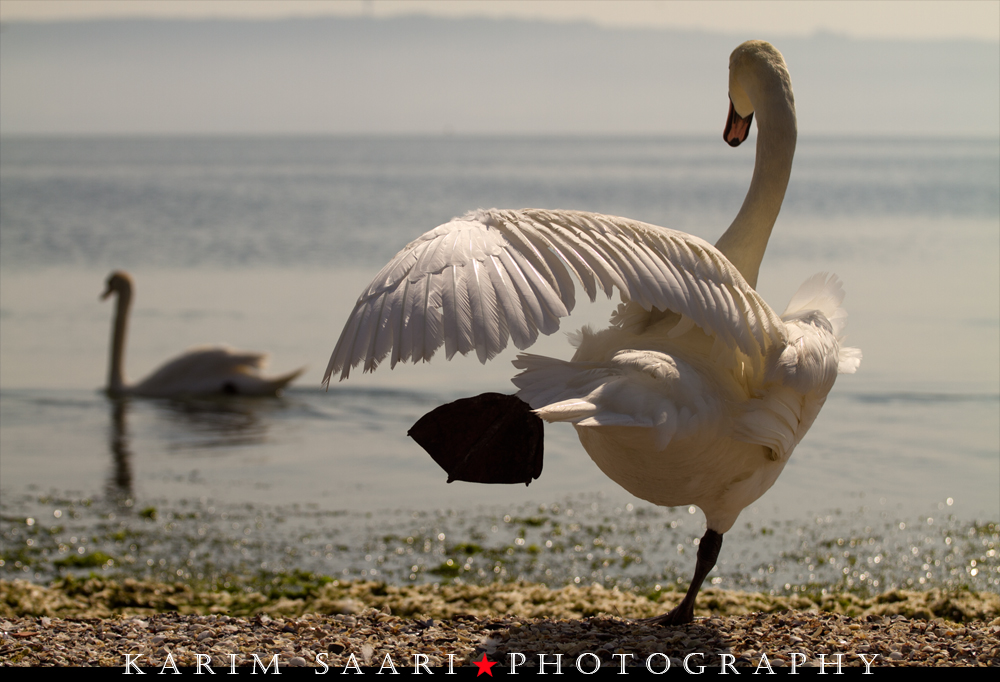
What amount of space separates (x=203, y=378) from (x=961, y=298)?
11385 mm

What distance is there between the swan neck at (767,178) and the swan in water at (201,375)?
8.16m

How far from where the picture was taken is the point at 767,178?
4289 millimetres

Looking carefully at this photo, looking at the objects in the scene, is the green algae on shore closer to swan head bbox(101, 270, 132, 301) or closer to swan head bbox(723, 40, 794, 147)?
swan head bbox(723, 40, 794, 147)

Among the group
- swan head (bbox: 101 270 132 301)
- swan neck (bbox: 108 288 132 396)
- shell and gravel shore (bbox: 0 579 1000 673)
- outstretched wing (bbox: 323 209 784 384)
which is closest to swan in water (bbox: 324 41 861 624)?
outstretched wing (bbox: 323 209 784 384)

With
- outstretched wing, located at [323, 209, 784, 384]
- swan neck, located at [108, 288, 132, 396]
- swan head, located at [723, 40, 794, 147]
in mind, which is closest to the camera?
outstretched wing, located at [323, 209, 784, 384]

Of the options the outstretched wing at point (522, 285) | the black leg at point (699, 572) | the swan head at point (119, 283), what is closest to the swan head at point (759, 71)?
the outstretched wing at point (522, 285)

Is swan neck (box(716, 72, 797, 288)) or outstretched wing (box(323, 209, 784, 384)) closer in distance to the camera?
outstretched wing (box(323, 209, 784, 384))

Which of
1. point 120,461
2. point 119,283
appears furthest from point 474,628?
point 119,283

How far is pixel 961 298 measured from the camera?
1520cm

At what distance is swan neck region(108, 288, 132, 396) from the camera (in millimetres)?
11250

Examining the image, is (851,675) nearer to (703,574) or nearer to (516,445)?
(703,574)

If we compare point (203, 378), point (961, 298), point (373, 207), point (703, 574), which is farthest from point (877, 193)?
point (703, 574)

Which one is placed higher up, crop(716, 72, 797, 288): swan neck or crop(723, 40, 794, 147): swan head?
crop(723, 40, 794, 147): swan head

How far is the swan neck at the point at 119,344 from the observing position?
36.9 feet
